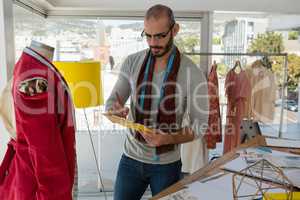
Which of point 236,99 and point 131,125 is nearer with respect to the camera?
point 131,125

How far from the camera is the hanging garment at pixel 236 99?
273 centimetres

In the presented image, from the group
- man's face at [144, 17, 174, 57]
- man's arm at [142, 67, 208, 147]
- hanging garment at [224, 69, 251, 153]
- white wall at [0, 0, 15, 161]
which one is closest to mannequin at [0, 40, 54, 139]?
white wall at [0, 0, 15, 161]

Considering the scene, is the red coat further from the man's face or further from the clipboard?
the man's face

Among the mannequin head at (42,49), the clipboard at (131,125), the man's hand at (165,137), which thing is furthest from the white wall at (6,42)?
the man's hand at (165,137)

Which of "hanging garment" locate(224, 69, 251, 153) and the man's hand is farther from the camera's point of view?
"hanging garment" locate(224, 69, 251, 153)

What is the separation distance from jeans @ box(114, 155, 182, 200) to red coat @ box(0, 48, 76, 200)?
15.0 inches

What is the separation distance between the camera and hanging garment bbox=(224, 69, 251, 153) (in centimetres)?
273

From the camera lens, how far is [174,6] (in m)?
2.78

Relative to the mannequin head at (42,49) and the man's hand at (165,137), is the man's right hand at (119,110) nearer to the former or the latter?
the man's hand at (165,137)

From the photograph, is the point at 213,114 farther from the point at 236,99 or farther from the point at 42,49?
the point at 42,49

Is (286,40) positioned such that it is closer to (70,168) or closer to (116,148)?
(116,148)

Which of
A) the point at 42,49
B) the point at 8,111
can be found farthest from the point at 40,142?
the point at 42,49

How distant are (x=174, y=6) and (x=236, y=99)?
103 centimetres

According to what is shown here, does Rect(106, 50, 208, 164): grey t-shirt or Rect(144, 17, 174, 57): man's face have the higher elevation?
Rect(144, 17, 174, 57): man's face
